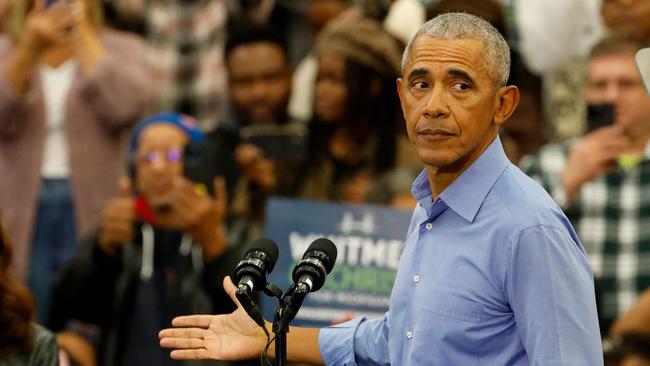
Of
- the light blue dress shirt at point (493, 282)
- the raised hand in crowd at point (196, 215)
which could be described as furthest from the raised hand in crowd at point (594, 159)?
the light blue dress shirt at point (493, 282)

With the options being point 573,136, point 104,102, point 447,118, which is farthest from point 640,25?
point 447,118

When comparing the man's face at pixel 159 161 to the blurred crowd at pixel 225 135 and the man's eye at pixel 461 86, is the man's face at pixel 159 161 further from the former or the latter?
the man's eye at pixel 461 86

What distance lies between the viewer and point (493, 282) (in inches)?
125

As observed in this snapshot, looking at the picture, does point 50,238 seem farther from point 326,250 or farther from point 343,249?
point 326,250

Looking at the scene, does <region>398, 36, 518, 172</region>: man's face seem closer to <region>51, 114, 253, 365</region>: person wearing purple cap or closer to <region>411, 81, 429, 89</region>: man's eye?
<region>411, 81, 429, 89</region>: man's eye

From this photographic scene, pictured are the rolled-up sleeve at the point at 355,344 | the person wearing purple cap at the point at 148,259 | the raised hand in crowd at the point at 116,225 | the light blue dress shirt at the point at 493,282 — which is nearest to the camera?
the light blue dress shirt at the point at 493,282

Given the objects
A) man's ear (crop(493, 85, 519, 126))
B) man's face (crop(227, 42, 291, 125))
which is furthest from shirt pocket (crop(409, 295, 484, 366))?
man's face (crop(227, 42, 291, 125))

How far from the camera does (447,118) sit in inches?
130

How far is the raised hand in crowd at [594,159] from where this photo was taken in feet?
19.5

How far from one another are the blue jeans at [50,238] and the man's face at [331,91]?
4.68ft

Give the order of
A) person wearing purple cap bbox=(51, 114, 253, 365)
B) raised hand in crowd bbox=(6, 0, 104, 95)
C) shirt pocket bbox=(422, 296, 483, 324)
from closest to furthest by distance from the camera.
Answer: shirt pocket bbox=(422, 296, 483, 324) → person wearing purple cap bbox=(51, 114, 253, 365) → raised hand in crowd bbox=(6, 0, 104, 95)

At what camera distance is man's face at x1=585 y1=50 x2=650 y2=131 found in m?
5.93

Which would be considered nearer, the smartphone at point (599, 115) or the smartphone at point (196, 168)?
the smartphone at point (599, 115)

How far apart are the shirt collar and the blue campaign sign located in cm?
238
